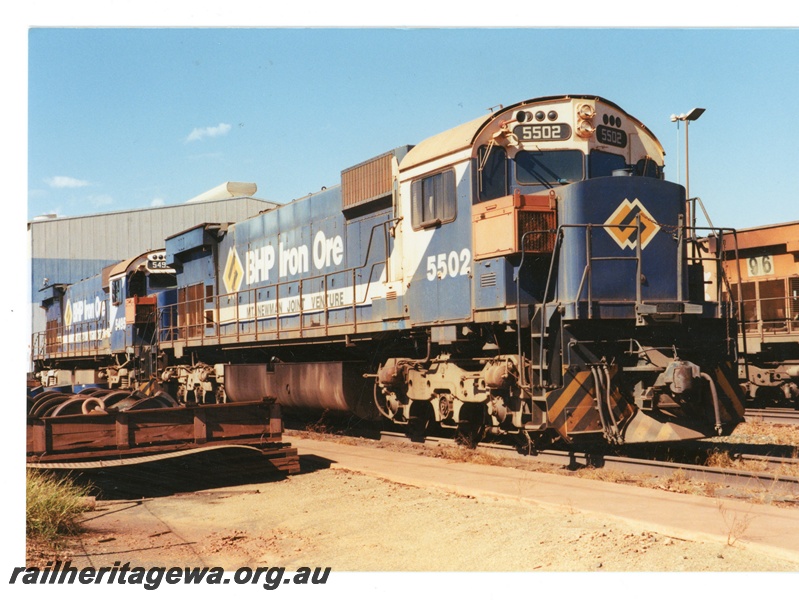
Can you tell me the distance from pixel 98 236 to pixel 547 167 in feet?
73.1

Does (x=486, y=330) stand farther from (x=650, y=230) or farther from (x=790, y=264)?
(x=790, y=264)

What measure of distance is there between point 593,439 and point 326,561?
4.04 metres

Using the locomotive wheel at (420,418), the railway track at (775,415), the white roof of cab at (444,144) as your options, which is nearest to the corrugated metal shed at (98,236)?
the locomotive wheel at (420,418)

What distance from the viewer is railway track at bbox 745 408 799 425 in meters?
14.3

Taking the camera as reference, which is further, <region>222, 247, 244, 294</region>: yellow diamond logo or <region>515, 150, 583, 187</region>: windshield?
<region>222, 247, 244, 294</region>: yellow diamond logo

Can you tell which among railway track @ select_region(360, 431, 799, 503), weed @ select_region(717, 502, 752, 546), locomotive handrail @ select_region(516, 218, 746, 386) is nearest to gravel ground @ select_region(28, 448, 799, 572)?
weed @ select_region(717, 502, 752, 546)

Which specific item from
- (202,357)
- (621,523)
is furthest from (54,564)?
(202,357)

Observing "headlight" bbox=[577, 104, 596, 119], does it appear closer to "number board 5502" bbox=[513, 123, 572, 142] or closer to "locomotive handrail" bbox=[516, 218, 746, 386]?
"number board 5502" bbox=[513, 123, 572, 142]

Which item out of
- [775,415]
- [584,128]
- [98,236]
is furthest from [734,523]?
[98,236]

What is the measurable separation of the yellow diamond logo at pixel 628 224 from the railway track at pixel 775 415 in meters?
6.85

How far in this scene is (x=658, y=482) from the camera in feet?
26.5

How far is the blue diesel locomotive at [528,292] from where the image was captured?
8812 millimetres

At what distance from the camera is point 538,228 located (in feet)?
30.1

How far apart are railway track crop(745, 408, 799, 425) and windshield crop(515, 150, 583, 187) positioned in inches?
283
